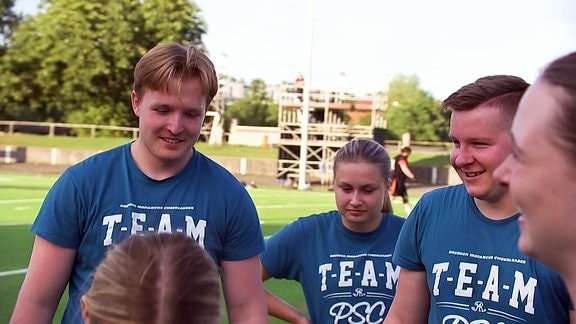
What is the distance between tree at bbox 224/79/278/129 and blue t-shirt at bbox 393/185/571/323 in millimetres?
71810

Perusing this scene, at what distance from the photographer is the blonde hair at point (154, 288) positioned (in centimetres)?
168

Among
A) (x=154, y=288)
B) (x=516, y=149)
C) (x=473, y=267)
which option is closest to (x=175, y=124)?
(x=473, y=267)

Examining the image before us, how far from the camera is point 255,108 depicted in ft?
258

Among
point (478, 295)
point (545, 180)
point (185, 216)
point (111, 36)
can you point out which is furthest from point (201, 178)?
point (111, 36)

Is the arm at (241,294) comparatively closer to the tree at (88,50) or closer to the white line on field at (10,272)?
the white line on field at (10,272)

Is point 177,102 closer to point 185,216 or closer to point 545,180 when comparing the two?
point 185,216

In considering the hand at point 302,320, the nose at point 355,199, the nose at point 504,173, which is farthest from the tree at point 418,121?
the nose at point 504,173

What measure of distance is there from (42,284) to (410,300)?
1451mm

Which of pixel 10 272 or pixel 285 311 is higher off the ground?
pixel 285 311

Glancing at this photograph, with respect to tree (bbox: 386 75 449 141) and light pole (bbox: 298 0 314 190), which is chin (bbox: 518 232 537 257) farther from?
tree (bbox: 386 75 449 141)

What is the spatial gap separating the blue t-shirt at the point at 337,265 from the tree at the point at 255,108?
A: 70331 mm

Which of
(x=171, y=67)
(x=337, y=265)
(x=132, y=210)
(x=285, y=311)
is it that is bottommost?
(x=285, y=311)

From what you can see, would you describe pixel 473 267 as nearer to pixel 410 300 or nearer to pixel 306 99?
pixel 410 300

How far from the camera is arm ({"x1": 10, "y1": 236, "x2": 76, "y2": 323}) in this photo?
297 centimetres
